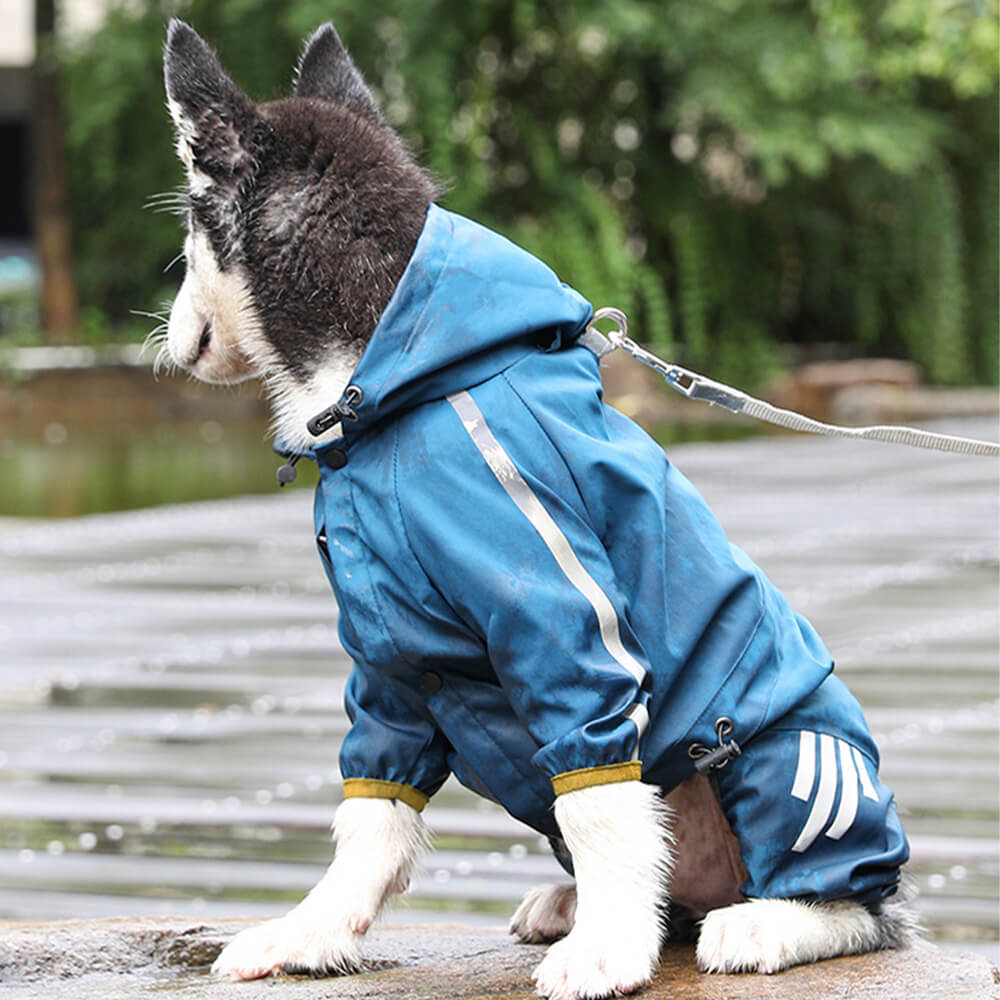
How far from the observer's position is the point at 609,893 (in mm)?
2791

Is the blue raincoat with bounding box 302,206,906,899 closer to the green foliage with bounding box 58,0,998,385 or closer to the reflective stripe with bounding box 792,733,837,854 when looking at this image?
the reflective stripe with bounding box 792,733,837,854

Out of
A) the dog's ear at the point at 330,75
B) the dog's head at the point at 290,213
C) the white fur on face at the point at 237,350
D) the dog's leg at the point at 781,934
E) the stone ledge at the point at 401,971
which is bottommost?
the stone ledge at the point at 401,971

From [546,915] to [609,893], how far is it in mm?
501

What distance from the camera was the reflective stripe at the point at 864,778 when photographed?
301 centimetres

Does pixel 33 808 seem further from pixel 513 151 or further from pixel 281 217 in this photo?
pixel 513 151

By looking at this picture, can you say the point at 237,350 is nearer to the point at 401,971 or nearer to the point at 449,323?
the point at 449,323

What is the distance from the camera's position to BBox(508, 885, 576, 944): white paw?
324cm

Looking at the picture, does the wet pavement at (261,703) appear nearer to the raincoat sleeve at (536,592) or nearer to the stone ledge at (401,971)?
the stone ledge at (401,971)

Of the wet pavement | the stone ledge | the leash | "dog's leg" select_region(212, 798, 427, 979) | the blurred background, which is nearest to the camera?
the stone ledge

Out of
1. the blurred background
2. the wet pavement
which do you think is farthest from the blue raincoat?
the blurred background

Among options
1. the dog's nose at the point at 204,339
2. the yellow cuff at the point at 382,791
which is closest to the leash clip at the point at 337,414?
the dog's nose at the point at 204,339

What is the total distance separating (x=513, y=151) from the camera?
22.1 metres

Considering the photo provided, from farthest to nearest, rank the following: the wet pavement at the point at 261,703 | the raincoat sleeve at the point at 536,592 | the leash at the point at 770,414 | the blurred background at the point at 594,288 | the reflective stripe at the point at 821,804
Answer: the blurred background at the point at 594,288, the wet pavement at the point at 261,703, the leash at the point at 770,414, the reflective stripe at the point at 821,804, the raincoat sleeve at the point at 536,592

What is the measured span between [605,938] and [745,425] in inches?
637
